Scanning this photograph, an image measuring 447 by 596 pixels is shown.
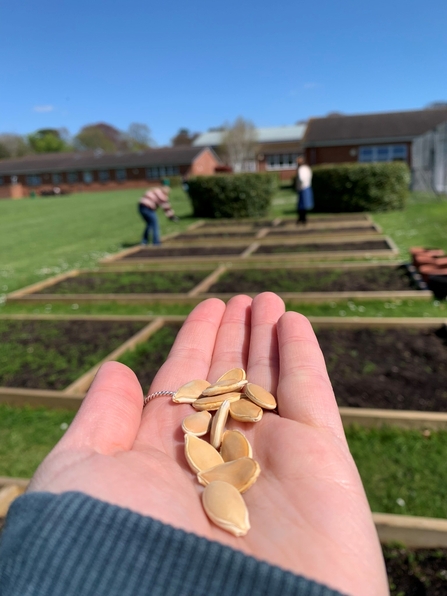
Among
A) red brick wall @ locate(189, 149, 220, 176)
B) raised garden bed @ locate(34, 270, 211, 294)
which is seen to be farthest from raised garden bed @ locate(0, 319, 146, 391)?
red brick wall @ locate(189, 149, 220, 176)

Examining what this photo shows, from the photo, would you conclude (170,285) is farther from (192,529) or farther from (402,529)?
(192,529)

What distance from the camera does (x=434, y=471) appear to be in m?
3.06

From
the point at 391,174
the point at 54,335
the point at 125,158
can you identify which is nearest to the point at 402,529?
the point at 54,335

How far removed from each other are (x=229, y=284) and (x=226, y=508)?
22.0ft

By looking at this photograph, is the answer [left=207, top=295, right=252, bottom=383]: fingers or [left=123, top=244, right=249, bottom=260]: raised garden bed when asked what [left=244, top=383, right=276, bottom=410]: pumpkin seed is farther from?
[left=123, top=244, right=249, bottom=260]: raised garden bed

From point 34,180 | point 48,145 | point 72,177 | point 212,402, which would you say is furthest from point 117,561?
point 48,145

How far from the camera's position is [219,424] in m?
1.90

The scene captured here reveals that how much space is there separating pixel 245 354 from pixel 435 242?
9790 mm

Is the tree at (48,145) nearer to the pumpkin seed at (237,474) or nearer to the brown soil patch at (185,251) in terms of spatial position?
the brown soil patch at (185,251)

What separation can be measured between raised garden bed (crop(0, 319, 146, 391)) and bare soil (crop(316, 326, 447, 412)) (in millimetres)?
2822

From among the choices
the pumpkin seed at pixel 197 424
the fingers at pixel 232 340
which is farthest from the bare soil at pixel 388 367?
the pumpkin seed at pixel 197 424

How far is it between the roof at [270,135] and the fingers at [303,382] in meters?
63.8

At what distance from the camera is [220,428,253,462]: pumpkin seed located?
1.75 metres

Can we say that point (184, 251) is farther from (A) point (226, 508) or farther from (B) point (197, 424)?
(A) point (226, 508)
